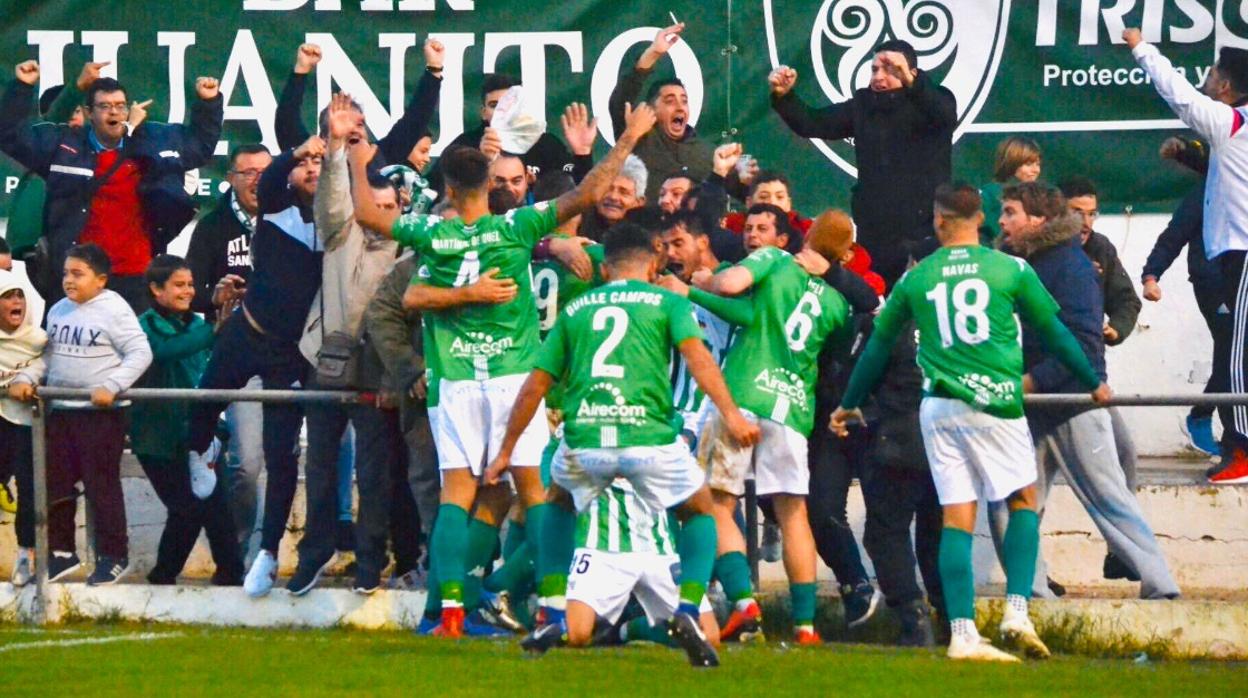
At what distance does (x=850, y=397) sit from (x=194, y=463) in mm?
3492

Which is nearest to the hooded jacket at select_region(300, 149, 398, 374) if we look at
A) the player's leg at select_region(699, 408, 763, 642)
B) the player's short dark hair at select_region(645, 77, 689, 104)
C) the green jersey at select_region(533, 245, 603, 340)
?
the green jersey at select_region(533, 245, 603, 340)

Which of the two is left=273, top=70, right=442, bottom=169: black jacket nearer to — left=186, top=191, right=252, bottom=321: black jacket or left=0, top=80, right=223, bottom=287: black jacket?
left=186, top=191, right=252, bottom=321: black jacket

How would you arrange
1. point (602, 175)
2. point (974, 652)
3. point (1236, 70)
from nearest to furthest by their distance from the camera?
point (974, 652)
point (602, 175)
point (1236, 70)

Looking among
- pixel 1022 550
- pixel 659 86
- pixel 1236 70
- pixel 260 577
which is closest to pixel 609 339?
pixel 1022 550

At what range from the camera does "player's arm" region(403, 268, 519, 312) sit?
9.36 m

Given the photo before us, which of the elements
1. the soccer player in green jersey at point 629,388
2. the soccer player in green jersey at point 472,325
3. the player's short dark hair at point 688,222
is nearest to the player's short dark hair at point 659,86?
the player's short dark hair at point 688,222

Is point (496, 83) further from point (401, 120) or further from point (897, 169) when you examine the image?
point (897, 169)

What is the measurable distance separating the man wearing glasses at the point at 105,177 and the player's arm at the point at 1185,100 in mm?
4918

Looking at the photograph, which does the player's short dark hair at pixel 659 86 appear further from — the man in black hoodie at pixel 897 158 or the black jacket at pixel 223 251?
the black jacket at pixel 223 251

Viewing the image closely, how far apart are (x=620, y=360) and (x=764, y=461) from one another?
4.01 feet

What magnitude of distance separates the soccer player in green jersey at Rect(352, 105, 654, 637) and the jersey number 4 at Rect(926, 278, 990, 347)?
4.96 ft

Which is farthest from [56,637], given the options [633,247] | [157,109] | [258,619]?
[157,109]

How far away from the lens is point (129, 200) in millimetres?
11758

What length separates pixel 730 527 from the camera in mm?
9469
